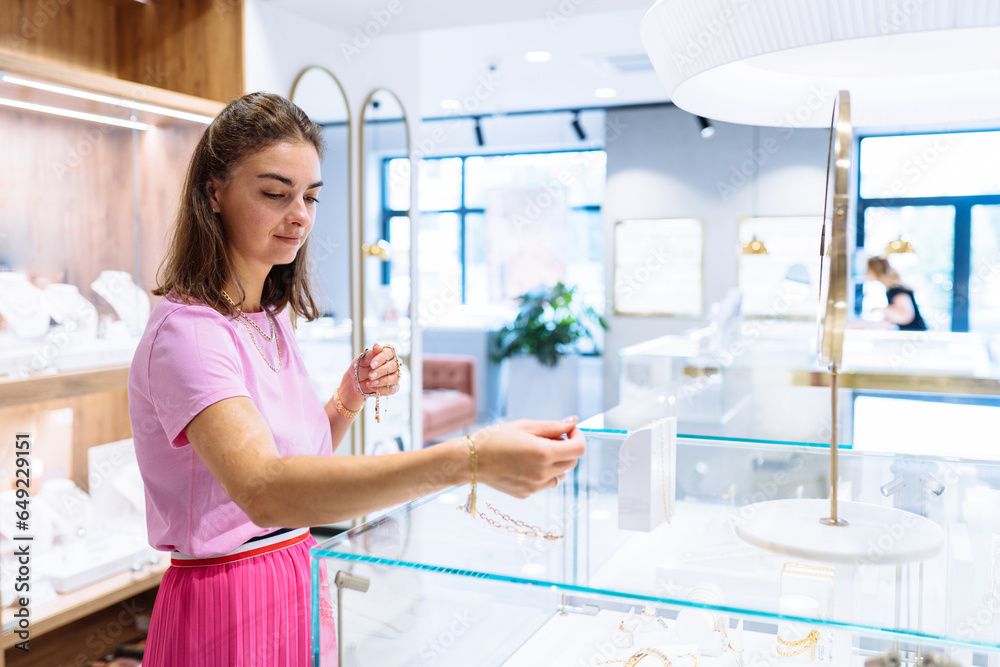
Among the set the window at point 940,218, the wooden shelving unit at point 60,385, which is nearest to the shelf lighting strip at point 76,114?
the wooden shelving unit at point 60,385

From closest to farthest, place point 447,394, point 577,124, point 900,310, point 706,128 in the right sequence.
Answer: point 900,310 → point 706,128 → point 447,394 → point 577,124

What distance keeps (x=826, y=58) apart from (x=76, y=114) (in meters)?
2.44

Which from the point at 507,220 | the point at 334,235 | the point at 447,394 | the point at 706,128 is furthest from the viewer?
the point at 507,220

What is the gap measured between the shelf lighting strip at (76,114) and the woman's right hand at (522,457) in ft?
7.39

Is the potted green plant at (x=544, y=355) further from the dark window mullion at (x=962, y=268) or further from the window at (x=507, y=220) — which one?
the dark window mullion at (x=962, y=268)

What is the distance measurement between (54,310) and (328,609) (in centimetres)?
198

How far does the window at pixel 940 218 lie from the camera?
320 inches

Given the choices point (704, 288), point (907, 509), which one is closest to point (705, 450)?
point (907, 509)

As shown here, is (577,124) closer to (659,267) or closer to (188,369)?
(659,267)

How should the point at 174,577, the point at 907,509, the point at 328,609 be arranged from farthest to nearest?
the point at 174,577 < the point at 907,509 < the point at 328,609

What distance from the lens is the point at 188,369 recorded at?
111 centimetres

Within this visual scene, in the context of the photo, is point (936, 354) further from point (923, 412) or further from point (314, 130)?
point (314, 130)

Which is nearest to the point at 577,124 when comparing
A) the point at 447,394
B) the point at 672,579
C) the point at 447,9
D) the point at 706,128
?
the point at 706,128

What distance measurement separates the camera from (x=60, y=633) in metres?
2.99
